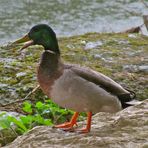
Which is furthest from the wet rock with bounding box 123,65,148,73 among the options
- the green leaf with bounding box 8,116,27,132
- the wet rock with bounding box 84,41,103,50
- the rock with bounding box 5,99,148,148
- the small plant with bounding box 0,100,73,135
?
the rock with bounding box 5,99,148,148

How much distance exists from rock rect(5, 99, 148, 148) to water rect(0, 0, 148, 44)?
212 inches

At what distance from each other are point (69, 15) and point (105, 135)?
23.7ft

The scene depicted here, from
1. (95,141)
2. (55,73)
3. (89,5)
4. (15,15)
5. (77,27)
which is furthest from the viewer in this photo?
(89,5)

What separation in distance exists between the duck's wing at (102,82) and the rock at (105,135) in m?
0.11

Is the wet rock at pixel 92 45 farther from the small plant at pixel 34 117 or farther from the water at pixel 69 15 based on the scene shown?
the water at pixel 69 15

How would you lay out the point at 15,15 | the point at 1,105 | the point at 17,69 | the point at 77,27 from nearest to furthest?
the point at 1,105 → the point at 17,69 → the point at 77,27 → the point at 15,15

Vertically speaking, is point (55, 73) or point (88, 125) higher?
point (55, 73)

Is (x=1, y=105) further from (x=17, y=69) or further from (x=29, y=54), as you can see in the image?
(x=29, y=54)

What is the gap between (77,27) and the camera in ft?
32.4

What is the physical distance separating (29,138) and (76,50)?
2.21 m

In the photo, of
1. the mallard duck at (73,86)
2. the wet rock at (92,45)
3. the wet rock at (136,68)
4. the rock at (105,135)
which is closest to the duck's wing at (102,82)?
the mallard duck at (73,86)

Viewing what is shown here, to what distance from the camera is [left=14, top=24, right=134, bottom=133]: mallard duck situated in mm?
3592

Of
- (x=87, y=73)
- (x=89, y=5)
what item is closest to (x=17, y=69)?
(x=87, y=73)

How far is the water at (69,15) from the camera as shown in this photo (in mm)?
9742
